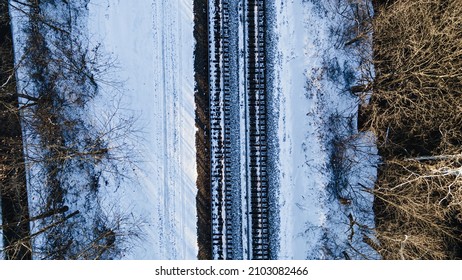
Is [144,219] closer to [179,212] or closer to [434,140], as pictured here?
[179,212]

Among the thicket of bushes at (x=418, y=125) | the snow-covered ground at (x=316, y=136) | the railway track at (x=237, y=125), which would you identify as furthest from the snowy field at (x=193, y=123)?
the thicket of bushes at (x=418, y=125)

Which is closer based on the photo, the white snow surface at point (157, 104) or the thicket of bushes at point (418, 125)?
the thicket of bushes at point (418, 125)

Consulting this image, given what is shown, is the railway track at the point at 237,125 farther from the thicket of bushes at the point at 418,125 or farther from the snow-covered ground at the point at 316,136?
the thicket of bushes at the point at 418,125

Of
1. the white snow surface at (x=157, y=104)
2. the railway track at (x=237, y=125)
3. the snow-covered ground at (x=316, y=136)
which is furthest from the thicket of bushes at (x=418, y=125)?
the white snow surface at (x=157, y=104)

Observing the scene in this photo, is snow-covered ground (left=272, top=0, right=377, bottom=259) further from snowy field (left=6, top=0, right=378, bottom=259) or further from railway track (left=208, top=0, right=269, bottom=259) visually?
railway track (left=208, top=0, right=269, bottom=259)
